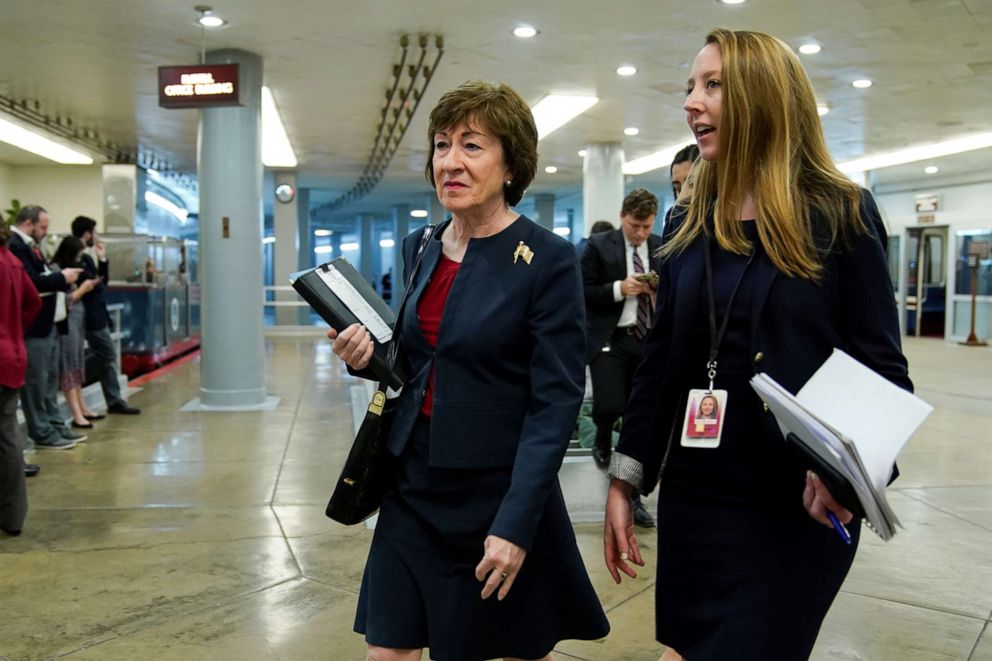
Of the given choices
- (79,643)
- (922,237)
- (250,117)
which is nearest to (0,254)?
(79,643)

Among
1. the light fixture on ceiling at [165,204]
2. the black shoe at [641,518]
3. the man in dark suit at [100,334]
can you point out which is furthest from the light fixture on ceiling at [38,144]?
the black shoe at [641,518]

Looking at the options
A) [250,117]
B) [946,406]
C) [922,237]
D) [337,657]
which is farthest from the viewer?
[922,237]

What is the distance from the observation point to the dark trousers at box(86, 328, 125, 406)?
27.5 feet

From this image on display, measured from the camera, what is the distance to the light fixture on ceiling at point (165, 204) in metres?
21.4

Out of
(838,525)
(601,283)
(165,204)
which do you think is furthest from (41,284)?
(165,204)

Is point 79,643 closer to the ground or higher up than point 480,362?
closer to the ground

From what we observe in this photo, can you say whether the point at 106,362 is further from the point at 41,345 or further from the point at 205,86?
the point at 205,86

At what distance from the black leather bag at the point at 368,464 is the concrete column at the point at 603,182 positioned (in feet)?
46.6

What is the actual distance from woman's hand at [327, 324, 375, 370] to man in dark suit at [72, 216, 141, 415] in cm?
671

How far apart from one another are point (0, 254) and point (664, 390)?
13.9ft

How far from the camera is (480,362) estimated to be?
6.15 feet

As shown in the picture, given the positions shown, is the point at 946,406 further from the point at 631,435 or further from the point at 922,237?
the point at 922,237

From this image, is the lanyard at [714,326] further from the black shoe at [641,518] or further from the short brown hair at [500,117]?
the black shoe at [641,518]

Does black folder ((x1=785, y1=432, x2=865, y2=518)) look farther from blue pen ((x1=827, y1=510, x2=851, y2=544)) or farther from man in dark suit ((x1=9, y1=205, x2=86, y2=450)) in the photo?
man in dark suit ((x1=9, y1=205, x2=86, y2=450))
